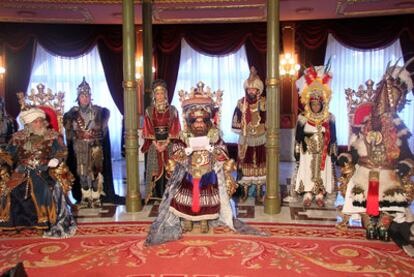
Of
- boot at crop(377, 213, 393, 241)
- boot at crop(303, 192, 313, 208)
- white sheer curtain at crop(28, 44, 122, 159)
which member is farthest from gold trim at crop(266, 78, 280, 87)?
white sheer curtain at crop(28, 44, 122, 159)

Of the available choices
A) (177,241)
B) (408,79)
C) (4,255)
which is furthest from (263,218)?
(4,255)

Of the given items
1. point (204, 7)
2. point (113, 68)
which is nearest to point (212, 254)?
point (204, 7)

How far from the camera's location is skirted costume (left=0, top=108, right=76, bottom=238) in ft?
17.0

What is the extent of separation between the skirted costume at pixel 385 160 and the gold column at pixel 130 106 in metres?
2.85

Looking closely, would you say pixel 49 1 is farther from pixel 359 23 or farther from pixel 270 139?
pixel 359 23

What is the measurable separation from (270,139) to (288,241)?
1.42 meters

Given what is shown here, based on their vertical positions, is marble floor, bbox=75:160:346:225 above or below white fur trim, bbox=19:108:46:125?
below

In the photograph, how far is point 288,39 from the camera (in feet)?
32.2

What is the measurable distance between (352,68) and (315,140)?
4.35 m

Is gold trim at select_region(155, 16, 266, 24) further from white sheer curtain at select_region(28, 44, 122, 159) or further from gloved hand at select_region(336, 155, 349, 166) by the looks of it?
gloved hand at select_region(336, 155, 349, 166)

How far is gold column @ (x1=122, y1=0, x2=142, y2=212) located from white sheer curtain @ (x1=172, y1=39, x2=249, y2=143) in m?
4.25

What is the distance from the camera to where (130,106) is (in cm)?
596

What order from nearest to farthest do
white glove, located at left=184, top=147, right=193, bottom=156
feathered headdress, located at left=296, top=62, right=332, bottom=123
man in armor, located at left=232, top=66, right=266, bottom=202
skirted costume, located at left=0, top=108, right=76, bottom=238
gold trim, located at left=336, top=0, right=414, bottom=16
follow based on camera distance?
white glove, located at left=184, top=147, right=193, bottom=156 < skirted costume, located at left=0, top=108, right=76, bottom=238 < feathered headdress, located at left=296, top=62, right=332, bottom=123 < man in armor, located at left=232, top=66, right=266, bottom=202 < gold trim, located at left=336, top=0, right=414, bottom=16

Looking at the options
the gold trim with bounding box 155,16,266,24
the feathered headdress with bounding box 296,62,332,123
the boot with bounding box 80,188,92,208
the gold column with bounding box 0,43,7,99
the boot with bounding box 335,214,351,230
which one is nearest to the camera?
the boot with bounding box 335,214,351,230
